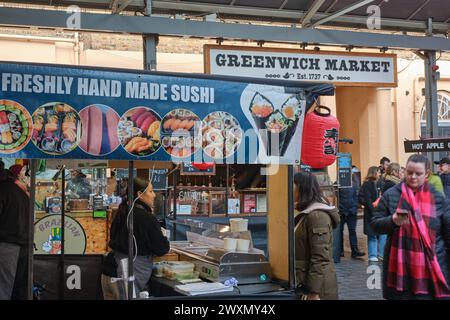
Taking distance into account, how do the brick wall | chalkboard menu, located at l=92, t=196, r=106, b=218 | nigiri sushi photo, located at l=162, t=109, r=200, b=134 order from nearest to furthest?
nigiri sushi photo, located at l=162, t=109, r=200, b=134 → chalkboard menu, located at l=92, t=196, r=106, b=218 → the brick wall

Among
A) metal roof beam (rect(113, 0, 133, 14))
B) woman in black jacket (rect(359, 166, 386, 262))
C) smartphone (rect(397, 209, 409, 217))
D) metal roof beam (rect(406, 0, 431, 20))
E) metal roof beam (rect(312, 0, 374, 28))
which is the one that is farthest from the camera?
woman in black jacket (rect(359, 166, 386, 262))

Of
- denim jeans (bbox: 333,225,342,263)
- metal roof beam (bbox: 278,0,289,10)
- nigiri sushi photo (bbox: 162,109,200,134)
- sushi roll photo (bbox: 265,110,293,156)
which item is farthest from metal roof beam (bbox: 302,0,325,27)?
nigiri sushi photo (bbox: 162,109,200,134)

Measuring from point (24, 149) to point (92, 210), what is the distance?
18.2 ft

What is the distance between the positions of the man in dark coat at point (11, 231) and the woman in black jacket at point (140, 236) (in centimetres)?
94

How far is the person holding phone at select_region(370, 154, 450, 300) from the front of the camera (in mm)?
3680

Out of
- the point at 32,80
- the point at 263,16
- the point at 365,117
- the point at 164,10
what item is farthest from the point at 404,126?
the point at 32,80

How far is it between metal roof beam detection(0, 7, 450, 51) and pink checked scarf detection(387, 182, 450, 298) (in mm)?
4015

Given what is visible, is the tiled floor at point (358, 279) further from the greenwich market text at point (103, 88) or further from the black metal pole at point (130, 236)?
the greenwich market text at point (103, 88)

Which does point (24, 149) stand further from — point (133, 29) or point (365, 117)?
point (365, 117)

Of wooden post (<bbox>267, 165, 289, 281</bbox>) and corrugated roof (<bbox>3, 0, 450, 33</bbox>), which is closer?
wooden post (<bbox>267, 165, 289, 281</bbox>)

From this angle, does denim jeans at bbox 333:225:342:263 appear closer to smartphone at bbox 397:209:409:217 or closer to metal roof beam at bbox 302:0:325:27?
metal roof beam at bbox 302:0:325:27

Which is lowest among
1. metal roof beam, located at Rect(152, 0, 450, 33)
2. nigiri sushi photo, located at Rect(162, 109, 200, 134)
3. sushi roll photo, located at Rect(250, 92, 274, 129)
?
nigiri sushi photo, located at Rect(162, 109, 200, 134)

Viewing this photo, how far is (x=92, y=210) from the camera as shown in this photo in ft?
30.0

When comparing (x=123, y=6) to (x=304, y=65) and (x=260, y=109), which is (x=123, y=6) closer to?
(x=304, y=65)
